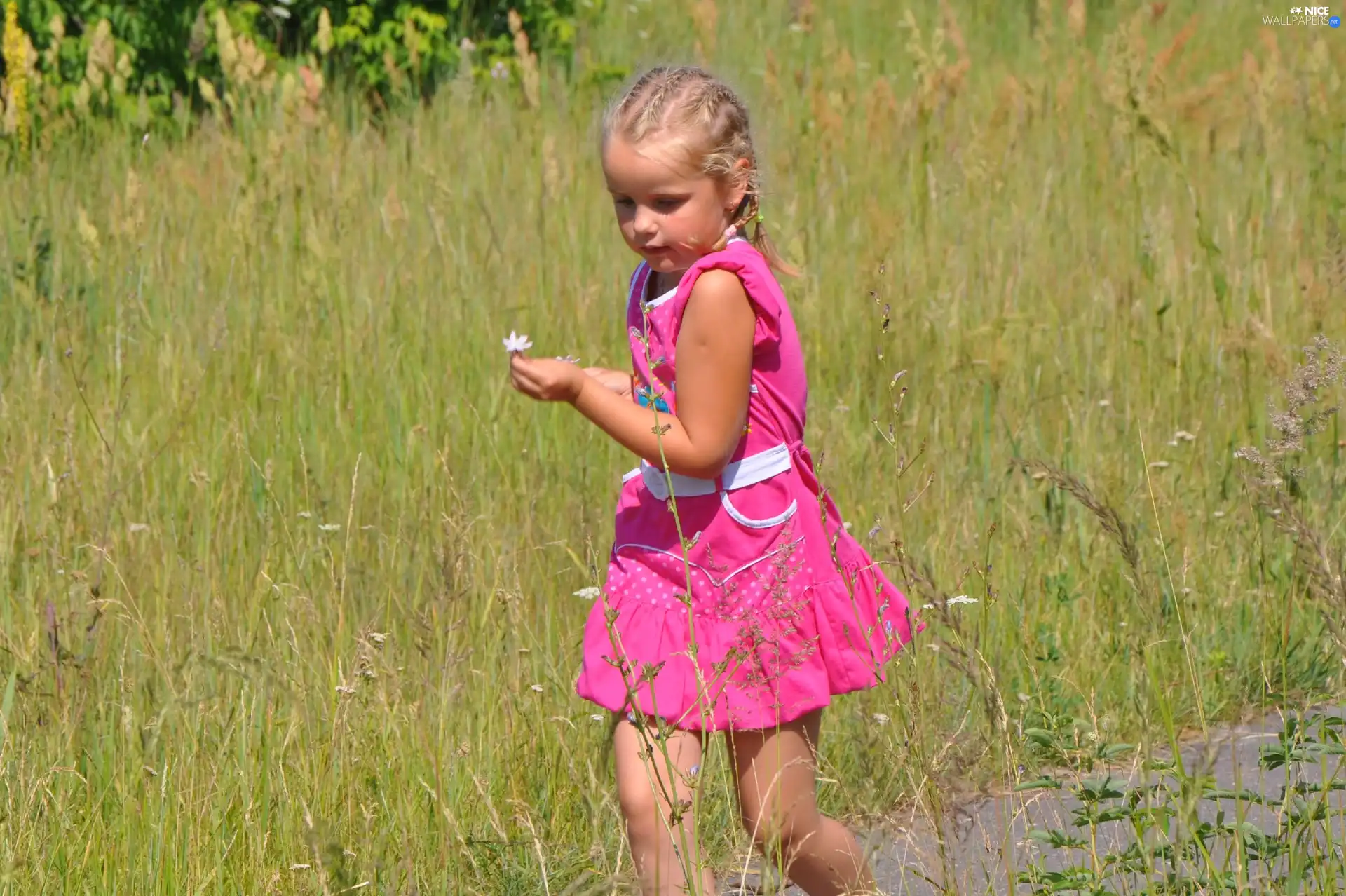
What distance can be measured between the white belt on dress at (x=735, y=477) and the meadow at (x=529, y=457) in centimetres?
21

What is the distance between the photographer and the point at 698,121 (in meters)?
2.39

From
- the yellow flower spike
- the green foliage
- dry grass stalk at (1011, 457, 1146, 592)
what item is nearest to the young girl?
dry grass stalk at (1011, 457, 1146, 592)

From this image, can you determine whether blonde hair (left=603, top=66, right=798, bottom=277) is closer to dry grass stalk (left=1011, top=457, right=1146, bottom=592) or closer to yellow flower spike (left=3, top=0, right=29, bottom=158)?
dry grass stalk (left=1011, top=457, right=1146, bottom=592)

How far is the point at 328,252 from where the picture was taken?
4.82 metres

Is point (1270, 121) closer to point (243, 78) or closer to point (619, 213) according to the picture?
point (243, 78)

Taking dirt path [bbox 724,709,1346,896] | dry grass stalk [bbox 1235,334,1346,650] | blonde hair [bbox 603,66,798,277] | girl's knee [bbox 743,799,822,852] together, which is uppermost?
blonde hair [bbox 603,66,798,277]

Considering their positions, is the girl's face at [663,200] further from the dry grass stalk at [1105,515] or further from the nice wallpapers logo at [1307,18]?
the nice wallpapers logo at [1307,18]

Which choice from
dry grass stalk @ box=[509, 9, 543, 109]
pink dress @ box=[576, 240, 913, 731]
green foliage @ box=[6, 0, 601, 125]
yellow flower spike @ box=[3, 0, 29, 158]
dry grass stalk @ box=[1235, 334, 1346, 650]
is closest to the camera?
dry grass stalk @ box=[1235, 334, 1346, 650]

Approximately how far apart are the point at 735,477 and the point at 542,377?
0.35m

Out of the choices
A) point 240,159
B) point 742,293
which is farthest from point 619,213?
point 240,159

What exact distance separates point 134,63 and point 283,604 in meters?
4.92

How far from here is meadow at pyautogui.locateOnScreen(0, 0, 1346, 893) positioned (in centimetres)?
259

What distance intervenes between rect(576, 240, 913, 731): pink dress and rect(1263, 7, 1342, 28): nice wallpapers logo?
8.24 meters

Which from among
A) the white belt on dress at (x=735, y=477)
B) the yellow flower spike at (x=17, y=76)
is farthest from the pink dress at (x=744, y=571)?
the yellow flower spike at (x=17, y=76)
